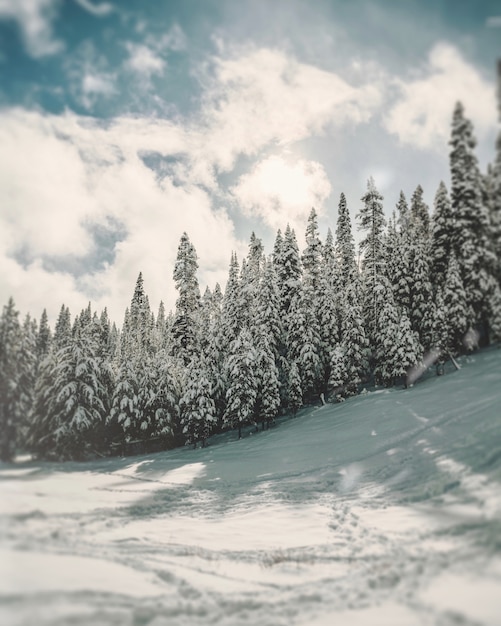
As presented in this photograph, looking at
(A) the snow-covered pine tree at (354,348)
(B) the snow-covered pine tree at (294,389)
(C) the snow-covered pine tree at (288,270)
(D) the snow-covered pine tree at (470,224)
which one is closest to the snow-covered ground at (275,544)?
(D) the snow-covered pine tree at (470,224)

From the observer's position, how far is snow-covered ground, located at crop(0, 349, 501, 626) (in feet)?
17.2

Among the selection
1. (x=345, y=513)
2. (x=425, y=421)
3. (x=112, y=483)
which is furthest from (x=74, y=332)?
(x=425, y=421)

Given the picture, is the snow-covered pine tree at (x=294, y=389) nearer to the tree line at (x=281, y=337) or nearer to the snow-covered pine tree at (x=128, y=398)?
the tree line at (x=281, y=337)

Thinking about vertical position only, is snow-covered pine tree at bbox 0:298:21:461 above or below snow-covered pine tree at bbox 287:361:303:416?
above

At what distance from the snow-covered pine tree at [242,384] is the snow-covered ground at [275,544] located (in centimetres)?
2052

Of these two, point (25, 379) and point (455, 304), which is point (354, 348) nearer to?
point (455, 304)

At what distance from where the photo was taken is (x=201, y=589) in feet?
21.5

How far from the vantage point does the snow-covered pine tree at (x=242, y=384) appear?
37.2 m

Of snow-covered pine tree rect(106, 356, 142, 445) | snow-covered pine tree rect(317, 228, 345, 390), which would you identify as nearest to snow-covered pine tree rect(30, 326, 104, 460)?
snow-covered pine tree rect(106, 356, 142, 445)

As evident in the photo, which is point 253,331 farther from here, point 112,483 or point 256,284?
point 112,483

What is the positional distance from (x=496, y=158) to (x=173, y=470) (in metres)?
21.7

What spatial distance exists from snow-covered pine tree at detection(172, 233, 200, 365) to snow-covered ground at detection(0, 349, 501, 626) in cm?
2402

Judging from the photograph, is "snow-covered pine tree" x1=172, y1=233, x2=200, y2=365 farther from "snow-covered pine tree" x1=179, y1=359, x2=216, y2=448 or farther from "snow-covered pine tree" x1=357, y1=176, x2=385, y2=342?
"snow-covered pine tree" x1=357, y1=176, x2=385, y2=342

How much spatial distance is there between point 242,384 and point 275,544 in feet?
92.6
